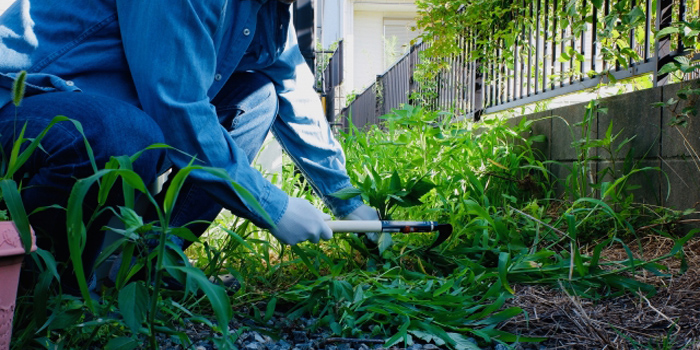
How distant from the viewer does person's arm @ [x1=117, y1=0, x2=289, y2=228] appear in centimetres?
130

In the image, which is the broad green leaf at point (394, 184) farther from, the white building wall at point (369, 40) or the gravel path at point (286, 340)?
the white building wall at point (369, 40)

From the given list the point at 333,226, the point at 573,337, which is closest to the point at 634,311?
the point at 573,337

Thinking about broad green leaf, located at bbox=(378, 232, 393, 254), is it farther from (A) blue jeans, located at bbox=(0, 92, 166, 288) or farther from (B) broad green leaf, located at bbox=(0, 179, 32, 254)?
(B) broad green leaf, located at bbox=(0, 179, 32, 254)

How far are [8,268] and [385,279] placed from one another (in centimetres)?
108

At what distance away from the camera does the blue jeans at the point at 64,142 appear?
1.29 metres

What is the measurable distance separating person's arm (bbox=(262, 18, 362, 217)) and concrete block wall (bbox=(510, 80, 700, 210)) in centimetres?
110

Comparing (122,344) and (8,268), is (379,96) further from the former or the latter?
(8,268)

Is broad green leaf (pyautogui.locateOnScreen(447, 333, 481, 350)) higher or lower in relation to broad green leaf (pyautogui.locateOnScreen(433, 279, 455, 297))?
lower

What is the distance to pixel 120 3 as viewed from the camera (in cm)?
139

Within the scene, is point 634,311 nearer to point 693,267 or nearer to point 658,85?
point 693,267

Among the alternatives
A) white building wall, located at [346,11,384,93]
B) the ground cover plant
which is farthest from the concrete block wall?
white building wall, located at [346,11,384,93]

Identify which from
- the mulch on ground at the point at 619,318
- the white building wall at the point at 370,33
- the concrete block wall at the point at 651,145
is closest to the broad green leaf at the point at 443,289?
the mulch on ground at the point at 619,318

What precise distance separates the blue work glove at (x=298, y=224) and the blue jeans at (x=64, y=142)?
368mm

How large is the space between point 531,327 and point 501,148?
1.67m
